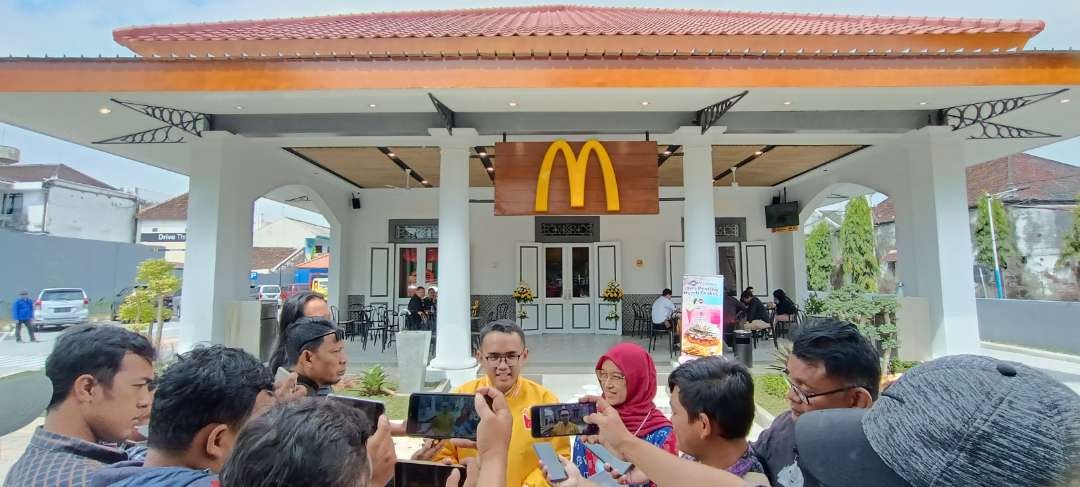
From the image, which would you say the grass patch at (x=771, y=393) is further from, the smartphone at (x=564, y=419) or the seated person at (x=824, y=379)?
the smartphone at (x=564, y=419)

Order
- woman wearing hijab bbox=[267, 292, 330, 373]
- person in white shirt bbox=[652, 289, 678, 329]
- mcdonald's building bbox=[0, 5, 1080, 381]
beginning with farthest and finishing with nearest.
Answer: person in white shirt bbox=[652, 289, 678, 329], mcdonald's building bbox=[0, 5, 1080, 381], woman wearing hijab bbox=[267, 292, 330, 373]

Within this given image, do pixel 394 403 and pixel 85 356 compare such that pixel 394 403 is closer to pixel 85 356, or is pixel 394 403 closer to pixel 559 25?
pixel 85 356

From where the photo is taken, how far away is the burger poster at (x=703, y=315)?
546cm

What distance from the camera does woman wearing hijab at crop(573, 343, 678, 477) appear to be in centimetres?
176

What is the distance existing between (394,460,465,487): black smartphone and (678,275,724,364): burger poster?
189 inches

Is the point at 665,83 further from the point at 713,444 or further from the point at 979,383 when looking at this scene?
the point at 979,383

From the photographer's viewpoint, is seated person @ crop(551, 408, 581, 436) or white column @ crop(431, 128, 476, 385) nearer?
A: seated person @ crop(551, 408, 581, 436)

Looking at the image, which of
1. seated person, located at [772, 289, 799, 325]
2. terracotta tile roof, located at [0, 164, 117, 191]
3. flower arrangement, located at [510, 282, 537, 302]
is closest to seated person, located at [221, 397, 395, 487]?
flower arrangement, located at [510, 282, 537, 302]

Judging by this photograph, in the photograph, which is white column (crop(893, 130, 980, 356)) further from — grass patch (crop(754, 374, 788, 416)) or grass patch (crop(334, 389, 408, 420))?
grass patch (crop(334, 389, 408, 420))

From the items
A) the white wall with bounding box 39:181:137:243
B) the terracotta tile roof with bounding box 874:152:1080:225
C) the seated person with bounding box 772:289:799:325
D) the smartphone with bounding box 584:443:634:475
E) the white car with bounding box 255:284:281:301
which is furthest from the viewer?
the white car with bounding box 255:284:281:301

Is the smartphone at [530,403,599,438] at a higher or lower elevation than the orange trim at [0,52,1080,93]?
lower

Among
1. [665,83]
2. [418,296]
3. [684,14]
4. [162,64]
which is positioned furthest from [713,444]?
[684,14]

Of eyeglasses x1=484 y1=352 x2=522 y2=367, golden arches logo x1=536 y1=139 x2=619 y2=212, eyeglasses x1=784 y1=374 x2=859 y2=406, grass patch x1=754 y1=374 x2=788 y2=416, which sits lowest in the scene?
grass patch x1=754 y1=374 x2=788 y2=416

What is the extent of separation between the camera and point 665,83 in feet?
15.8
